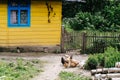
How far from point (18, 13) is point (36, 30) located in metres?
1.33

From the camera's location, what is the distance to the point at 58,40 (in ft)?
72.9

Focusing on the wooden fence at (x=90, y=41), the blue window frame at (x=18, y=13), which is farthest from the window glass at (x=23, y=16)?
the wooden fence at (x=90, y=41)

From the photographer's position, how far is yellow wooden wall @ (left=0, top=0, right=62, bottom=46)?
21.8 metres

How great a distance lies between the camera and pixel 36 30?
2205cm

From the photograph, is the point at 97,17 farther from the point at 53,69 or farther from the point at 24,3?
the point at 53,69

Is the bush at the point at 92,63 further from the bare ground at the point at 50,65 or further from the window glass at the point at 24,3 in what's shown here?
the window glass at the point at 24,3

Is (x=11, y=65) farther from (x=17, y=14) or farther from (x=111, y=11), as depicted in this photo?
(x=111, y=11)

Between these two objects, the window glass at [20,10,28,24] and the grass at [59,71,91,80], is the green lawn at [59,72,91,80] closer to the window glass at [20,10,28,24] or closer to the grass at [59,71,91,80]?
the grass at [59,71,91,80]

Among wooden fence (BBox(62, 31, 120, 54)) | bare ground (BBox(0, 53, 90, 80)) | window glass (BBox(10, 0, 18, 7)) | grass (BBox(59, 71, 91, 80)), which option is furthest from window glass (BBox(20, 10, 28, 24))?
grass (BBox(59, 71, 91, 80))

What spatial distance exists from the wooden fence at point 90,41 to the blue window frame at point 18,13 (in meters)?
2.32

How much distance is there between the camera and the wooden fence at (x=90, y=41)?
70.3 ft

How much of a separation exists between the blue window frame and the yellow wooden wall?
0.21 metres

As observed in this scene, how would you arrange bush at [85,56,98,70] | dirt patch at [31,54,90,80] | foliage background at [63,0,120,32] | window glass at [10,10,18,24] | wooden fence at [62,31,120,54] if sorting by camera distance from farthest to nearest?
1. foliage background at [63,0,120,32]
2. window glass at [10,10,18,24]
3. wooden fence at [62,31,120,54]
4. bush at [85,56,98,70]
5. dirt patch at [31,54,90,80]

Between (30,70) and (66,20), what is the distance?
64.2ft
